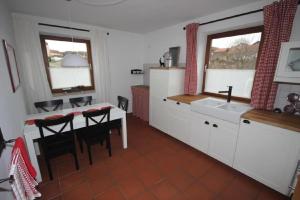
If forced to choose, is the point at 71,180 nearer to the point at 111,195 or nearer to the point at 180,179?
the point at 111,195

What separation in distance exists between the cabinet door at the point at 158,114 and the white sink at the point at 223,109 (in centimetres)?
78

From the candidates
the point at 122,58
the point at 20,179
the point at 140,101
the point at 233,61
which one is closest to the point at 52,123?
the point at 20,179

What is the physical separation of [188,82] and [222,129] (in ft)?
4.02

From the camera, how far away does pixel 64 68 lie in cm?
324

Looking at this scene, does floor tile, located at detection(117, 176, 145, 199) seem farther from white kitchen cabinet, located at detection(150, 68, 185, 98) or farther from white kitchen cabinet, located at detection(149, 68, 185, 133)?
white kitchen cabinet, located at detection(150, 68, 185, 98)

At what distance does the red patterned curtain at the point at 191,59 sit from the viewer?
2.74 meters

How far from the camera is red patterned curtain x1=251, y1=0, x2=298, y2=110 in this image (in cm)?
173

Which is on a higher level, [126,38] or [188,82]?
[126,38]

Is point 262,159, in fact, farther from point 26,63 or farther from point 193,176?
point 26,63

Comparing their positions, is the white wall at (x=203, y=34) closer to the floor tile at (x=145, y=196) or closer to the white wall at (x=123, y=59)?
the white wall at (x=123, y=59)

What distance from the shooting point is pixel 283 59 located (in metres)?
1.69

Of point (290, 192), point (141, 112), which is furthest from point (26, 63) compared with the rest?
point (290, 192)

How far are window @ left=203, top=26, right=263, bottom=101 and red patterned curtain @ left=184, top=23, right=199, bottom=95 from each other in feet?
1.15

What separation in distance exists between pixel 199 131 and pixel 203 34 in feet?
6.39
